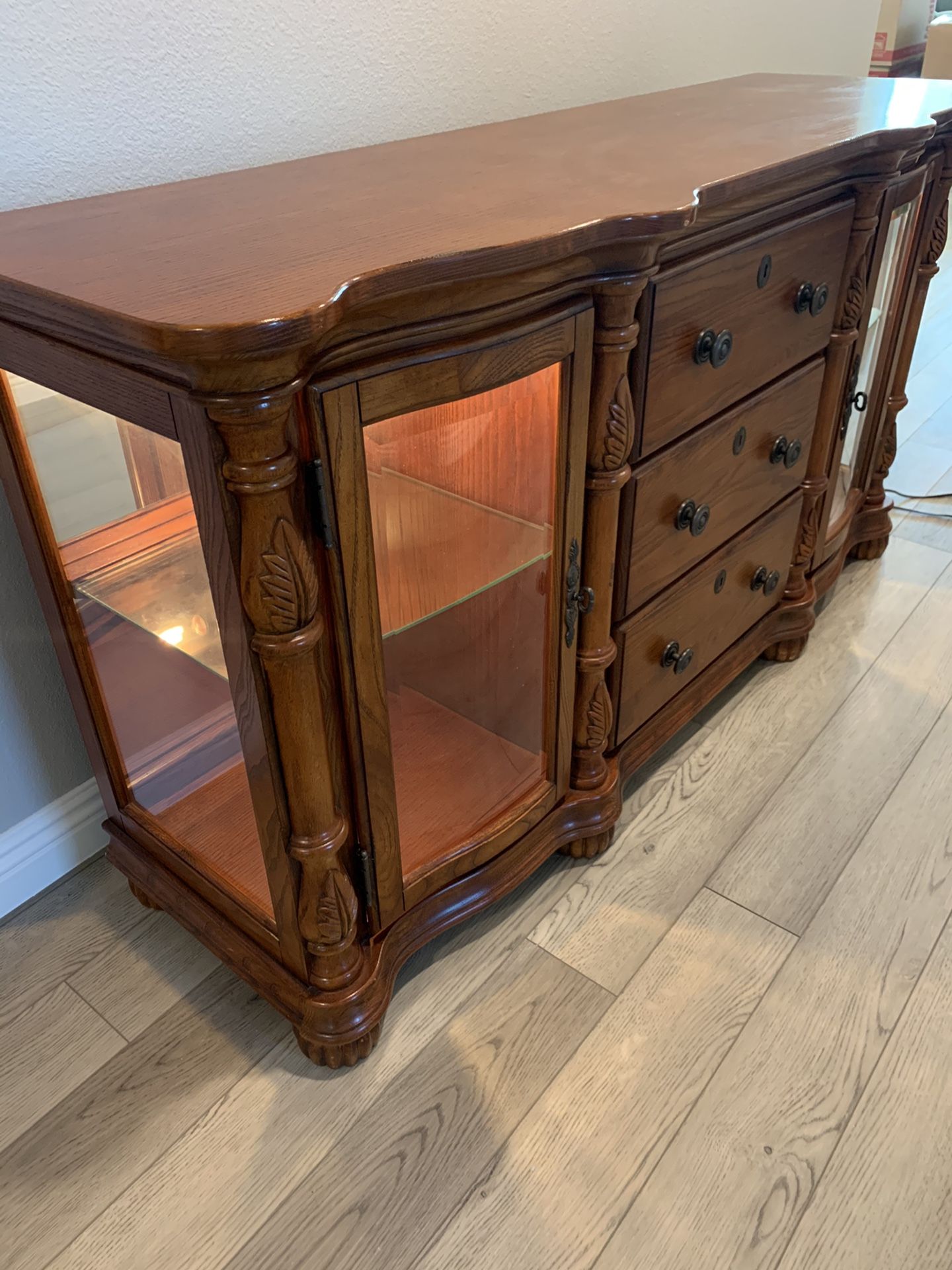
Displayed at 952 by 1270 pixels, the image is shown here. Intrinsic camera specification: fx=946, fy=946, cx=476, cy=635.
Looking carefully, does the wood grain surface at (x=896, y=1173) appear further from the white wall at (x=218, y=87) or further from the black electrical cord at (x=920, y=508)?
the black electrical cord at (x=920, y=508)

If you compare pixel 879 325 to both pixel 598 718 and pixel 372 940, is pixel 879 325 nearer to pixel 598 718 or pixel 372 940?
pixel 598 718

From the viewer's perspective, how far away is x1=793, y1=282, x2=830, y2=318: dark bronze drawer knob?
118 cm

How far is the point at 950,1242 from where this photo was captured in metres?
0.87

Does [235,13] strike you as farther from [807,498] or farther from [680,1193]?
[680,1193]

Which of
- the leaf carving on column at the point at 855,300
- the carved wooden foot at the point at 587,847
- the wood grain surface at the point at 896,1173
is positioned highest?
the leaf carving on column at the point at 855,300

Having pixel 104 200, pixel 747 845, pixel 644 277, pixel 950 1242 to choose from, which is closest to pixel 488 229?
pixel 644 277

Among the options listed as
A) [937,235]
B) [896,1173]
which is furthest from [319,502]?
[937,235]

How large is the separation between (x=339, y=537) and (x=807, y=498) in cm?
97

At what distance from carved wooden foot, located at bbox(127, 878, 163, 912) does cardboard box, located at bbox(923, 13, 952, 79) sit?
4.69 m

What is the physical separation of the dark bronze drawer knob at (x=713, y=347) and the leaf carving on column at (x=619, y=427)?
11 cm

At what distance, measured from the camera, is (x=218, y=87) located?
1019mm

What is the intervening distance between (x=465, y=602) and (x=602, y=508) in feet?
0.57

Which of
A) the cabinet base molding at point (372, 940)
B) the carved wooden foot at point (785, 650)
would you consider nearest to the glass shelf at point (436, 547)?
the cabinet base molding at point (372, 940)

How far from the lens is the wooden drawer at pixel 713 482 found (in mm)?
1086
